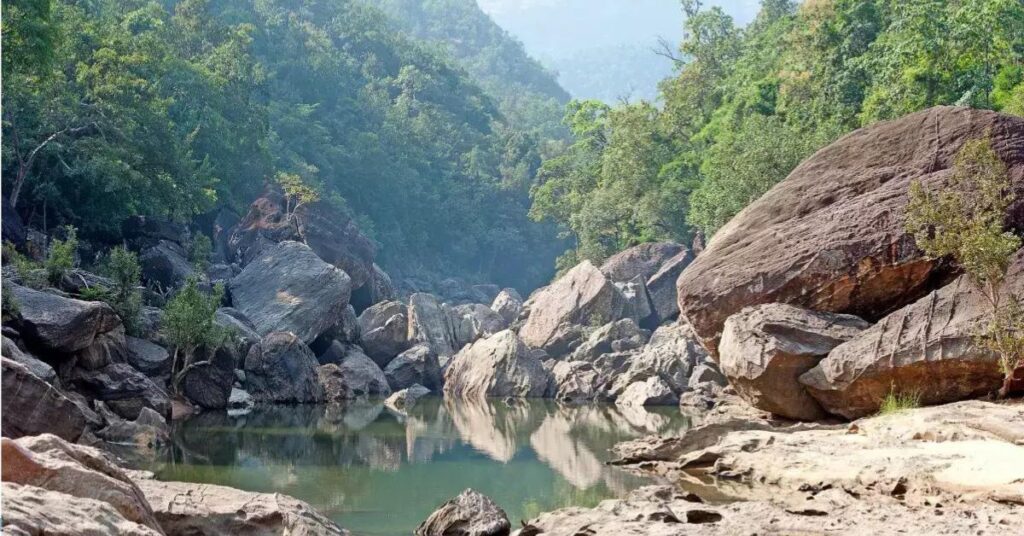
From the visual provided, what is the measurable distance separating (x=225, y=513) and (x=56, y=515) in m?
4.49

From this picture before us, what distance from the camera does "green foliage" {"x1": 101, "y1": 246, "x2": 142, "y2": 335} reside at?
1187 inches

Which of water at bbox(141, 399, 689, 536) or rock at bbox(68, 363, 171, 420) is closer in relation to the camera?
water at bbox(141, 399, 689, 536)

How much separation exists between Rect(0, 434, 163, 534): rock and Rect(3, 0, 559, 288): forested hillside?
20.0 meters

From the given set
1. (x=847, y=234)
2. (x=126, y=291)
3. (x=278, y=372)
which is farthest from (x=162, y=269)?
(x=847, y=234)

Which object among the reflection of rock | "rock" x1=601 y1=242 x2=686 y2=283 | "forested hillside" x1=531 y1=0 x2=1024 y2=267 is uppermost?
"forested hillside" x1=531 y1=0 x2=1024 y2=267

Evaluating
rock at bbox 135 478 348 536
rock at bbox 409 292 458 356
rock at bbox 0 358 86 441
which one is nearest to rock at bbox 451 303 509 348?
rock at bbox 409 292 458 356

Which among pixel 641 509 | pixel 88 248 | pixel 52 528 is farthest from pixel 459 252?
pixel 52 528

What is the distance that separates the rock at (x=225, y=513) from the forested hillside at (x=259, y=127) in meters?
18.9

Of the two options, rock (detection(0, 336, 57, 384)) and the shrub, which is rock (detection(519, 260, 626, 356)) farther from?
rock (detection(0, 336, 57, 384))

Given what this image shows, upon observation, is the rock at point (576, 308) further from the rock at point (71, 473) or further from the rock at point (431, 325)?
the rock at point (71, 473)

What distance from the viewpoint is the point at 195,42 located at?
62.2 meters

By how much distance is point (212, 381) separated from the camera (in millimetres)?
32188

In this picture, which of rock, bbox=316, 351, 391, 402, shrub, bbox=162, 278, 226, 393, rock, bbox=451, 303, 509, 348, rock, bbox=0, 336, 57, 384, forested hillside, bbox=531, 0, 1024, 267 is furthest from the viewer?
rock, bbox=451, 303, 509, 348

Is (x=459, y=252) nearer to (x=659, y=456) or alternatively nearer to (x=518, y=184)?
(x=518, y=184)
